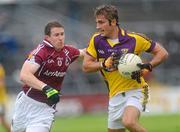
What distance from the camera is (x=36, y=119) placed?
11.0 metres

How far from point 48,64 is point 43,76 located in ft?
A: 0.70

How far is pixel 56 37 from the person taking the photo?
10922mm

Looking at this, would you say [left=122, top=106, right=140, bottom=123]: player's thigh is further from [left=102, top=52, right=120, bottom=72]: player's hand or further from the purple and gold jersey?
[left=102, top=52, right=120, bottom=72]: player's hand

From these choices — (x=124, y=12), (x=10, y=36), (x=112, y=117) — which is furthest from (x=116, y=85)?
(x=124, y=12)

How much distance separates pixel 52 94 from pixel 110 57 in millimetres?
1526

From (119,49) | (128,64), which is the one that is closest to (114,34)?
(119,49)

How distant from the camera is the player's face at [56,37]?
1089cm

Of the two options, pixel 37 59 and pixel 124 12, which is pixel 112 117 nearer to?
pixel 37 59

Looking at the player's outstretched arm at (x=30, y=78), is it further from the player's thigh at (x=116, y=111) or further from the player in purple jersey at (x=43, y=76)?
the player's thigh at (x=116, y=111)

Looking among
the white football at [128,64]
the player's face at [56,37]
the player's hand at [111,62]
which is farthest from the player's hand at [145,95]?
the player's face at [56,37]

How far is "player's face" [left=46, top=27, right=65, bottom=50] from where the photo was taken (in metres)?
10.9

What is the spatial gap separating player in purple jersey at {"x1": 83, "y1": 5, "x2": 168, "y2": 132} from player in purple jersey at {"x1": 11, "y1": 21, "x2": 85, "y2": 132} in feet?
1.43

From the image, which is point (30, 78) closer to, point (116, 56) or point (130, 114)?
point (116, 56)

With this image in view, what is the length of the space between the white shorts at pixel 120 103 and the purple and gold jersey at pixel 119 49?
81 millimetres
